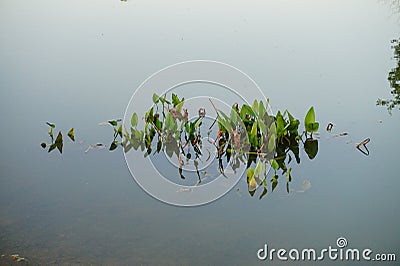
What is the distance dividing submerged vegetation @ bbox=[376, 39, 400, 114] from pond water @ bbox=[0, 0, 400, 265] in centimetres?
3

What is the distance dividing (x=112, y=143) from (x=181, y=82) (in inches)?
15.6

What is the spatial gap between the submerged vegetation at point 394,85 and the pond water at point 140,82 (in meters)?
0.03

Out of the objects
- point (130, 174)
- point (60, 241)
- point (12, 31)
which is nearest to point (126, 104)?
point (130, 174)

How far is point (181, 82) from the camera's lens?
2.27 m

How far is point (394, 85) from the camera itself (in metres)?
2.57

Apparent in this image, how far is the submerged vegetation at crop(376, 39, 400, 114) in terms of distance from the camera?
97.2 inches

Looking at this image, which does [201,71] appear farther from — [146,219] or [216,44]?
[146,219]

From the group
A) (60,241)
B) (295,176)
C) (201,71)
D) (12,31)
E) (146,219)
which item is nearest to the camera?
(60,241)

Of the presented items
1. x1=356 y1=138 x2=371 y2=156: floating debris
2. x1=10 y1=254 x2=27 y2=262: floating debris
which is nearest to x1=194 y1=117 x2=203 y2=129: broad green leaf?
x1=356 y1=138 x2=371 y2=156: floating debris

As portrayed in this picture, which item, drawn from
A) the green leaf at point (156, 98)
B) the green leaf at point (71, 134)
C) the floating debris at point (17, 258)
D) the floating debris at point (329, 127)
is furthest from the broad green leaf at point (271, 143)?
the floating debris at point (17, 258)

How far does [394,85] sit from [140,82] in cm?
125

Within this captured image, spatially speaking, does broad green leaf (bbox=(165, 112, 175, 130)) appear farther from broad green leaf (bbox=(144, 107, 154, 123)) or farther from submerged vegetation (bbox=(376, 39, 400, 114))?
submerged vegetation (bbox=(376, 39, 400, 114))

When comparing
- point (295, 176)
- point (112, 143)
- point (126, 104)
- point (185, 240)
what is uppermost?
point (126, 104)

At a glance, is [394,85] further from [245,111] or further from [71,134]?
[71,134]
